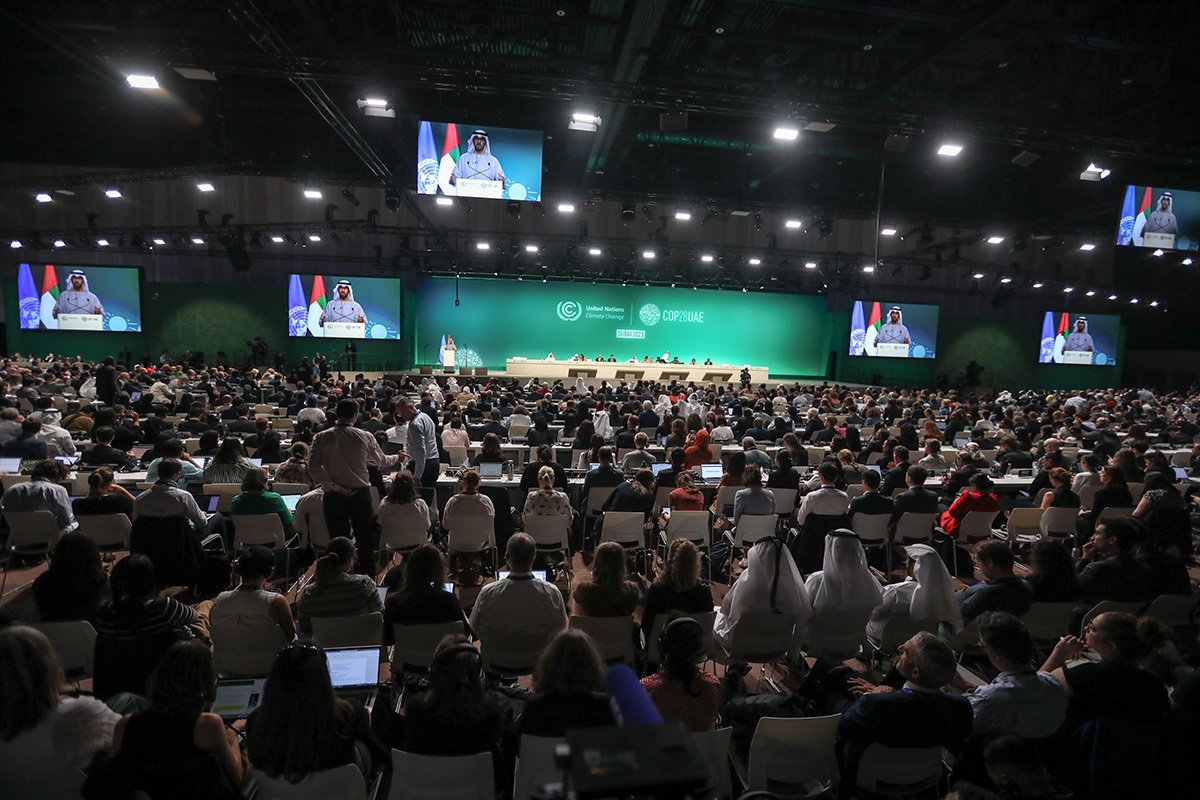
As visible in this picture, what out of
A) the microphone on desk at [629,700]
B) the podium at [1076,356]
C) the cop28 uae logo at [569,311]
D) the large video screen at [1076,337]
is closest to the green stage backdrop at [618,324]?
the cop28 uae logo at [569,311]

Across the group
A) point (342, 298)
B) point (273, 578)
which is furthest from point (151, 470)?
point (342, 298)

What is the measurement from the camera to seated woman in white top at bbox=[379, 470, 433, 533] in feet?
18.6

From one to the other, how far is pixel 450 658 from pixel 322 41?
35.8 ft

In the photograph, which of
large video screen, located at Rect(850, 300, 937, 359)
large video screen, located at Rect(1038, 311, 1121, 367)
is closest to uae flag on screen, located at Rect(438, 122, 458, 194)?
large video screen, located at Rect(850, 300, 937, 359)

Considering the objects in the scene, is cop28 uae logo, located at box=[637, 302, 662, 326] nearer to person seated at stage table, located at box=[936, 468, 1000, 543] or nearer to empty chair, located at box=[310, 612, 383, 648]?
person seated at stage table, located at box=[936, 468, 1000, 543]

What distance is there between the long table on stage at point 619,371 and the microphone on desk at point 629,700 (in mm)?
21713

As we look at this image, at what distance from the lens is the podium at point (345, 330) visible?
22.9m

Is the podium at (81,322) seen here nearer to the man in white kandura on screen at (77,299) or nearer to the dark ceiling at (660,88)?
the man in white kandura on screen at (77,299)

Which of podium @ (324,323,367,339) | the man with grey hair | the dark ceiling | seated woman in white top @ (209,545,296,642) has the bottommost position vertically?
seated woman in white top @ (209,545,296,642)

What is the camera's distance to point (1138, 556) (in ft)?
14.9

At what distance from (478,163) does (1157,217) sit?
12.8 meters

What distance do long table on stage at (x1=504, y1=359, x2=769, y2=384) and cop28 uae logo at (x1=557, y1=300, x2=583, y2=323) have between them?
10.9ft

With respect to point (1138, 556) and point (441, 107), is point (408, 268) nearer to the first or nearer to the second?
point (441, 107)

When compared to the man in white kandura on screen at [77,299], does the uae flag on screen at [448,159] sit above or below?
above
